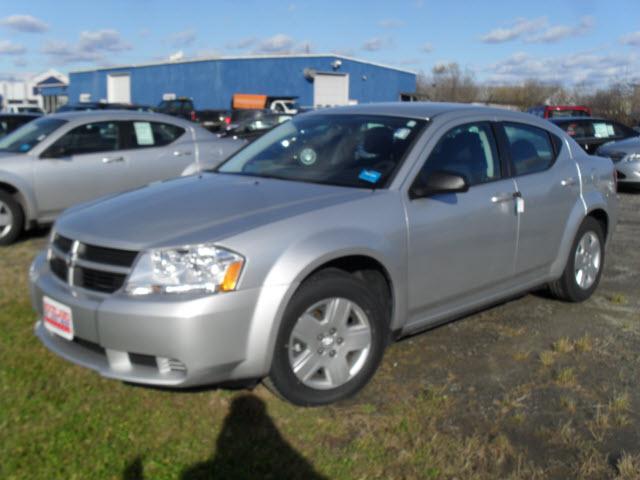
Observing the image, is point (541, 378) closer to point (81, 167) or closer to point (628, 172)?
point (81, 167)

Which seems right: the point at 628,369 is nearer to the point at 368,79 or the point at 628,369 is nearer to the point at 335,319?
the point at 335,319

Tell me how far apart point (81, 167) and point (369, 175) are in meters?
4.83

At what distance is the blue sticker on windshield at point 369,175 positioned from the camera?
403cm

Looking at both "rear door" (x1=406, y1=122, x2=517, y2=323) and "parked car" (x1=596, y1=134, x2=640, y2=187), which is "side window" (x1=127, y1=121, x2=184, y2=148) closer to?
"rear door" (x1=406, y1=122, x2=517, y2=323)

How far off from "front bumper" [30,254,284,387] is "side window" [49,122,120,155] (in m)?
4.97

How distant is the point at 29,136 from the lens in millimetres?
8008

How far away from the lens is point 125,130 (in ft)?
27.5

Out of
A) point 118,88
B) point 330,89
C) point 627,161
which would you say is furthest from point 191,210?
point 118,88

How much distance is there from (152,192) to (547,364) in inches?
103

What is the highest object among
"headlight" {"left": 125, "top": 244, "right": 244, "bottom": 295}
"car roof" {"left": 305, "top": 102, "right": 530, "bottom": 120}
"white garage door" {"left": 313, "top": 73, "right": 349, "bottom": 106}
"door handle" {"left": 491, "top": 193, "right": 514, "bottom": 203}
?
"white garage door" {"left": 313, "top": 73, "right": 349, "bottom": 106}

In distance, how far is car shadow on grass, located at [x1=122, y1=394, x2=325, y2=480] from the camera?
9.75 feet

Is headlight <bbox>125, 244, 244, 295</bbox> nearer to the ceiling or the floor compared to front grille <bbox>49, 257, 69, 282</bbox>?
nearer to the ceiling

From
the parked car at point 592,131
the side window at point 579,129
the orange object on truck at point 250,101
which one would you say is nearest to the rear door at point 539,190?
the parked car at point 592,131

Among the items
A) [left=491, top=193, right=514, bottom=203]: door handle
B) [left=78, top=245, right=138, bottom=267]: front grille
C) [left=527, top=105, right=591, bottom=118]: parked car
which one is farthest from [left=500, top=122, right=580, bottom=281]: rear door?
[left=527, top=105, right=591, bottom=118]: parked car
